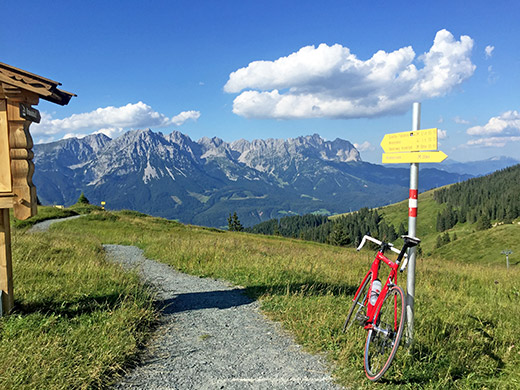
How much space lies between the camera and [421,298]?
9.31 metres

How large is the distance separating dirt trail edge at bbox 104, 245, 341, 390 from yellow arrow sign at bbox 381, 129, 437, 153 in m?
3.95

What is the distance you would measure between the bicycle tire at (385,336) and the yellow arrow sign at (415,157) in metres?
2.20

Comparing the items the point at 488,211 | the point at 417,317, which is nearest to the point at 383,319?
the point at 417,317

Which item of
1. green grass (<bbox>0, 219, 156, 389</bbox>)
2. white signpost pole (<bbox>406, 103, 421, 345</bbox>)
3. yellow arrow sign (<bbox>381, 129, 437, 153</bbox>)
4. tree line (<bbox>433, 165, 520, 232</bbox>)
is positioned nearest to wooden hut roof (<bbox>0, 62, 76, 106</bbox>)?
green grass (<bbox>0, 219, 156, 389</bbox>)

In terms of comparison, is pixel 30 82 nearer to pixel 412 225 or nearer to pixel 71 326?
pixel 71 326

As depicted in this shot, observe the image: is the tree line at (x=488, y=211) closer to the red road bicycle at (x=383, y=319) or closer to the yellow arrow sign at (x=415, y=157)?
the yellow arrow sign at (x=415, y=157)

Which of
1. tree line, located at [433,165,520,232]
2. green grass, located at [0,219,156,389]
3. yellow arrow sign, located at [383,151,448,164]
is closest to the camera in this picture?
green grass, located at [0,219,156,389]

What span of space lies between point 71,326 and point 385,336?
18.0ft

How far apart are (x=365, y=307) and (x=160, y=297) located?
5549 millimetres

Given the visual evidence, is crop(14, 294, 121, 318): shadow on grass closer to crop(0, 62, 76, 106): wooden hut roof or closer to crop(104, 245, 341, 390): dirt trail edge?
crop(104, 245, 341, 390): dirt trail edge

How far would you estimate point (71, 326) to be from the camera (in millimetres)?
6449

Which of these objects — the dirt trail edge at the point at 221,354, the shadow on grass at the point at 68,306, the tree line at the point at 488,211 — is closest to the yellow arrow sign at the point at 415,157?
the dirt trail edge at the point at 221,354

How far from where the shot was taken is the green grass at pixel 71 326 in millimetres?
4792

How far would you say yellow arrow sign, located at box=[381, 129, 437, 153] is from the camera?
5785mm
